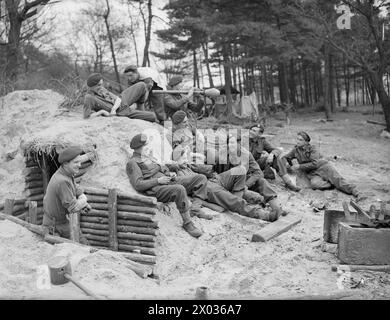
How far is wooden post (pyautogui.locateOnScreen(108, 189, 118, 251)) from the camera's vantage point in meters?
6.34

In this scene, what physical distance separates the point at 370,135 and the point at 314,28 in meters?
4.92

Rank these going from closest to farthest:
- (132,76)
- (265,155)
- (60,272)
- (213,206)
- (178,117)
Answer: (60,272), (213,206), (178,117), (132,76), (265,155)

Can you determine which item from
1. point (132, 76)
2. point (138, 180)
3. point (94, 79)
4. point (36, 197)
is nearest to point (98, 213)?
point (138, 180)

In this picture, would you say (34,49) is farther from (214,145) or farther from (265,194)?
(265,194)

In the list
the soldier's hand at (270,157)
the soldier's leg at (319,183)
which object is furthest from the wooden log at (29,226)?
the soldier's leg at (319,183)

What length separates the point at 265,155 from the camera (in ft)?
30.3

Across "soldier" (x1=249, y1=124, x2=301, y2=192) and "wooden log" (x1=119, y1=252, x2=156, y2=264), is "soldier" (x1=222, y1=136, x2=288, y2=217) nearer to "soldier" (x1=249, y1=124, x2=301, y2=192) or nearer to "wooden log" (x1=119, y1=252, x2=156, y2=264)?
"soldier" (x1=249, y1=124, x2=301, y2=192)

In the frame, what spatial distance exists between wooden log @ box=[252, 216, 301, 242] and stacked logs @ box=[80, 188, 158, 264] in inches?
60.5

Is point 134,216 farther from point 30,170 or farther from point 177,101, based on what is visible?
point 177,101

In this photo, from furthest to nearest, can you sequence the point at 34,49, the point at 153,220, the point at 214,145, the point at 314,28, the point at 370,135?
the point at 34,49 < the point at 314,28 < the point at 370,135 < the point at 214,145 < the point at 153,220

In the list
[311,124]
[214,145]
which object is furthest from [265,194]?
[311,124]

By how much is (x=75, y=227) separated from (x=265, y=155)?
14.5 ft

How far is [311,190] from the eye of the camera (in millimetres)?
9438

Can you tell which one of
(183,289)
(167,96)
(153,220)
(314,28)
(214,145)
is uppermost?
(314,28)
